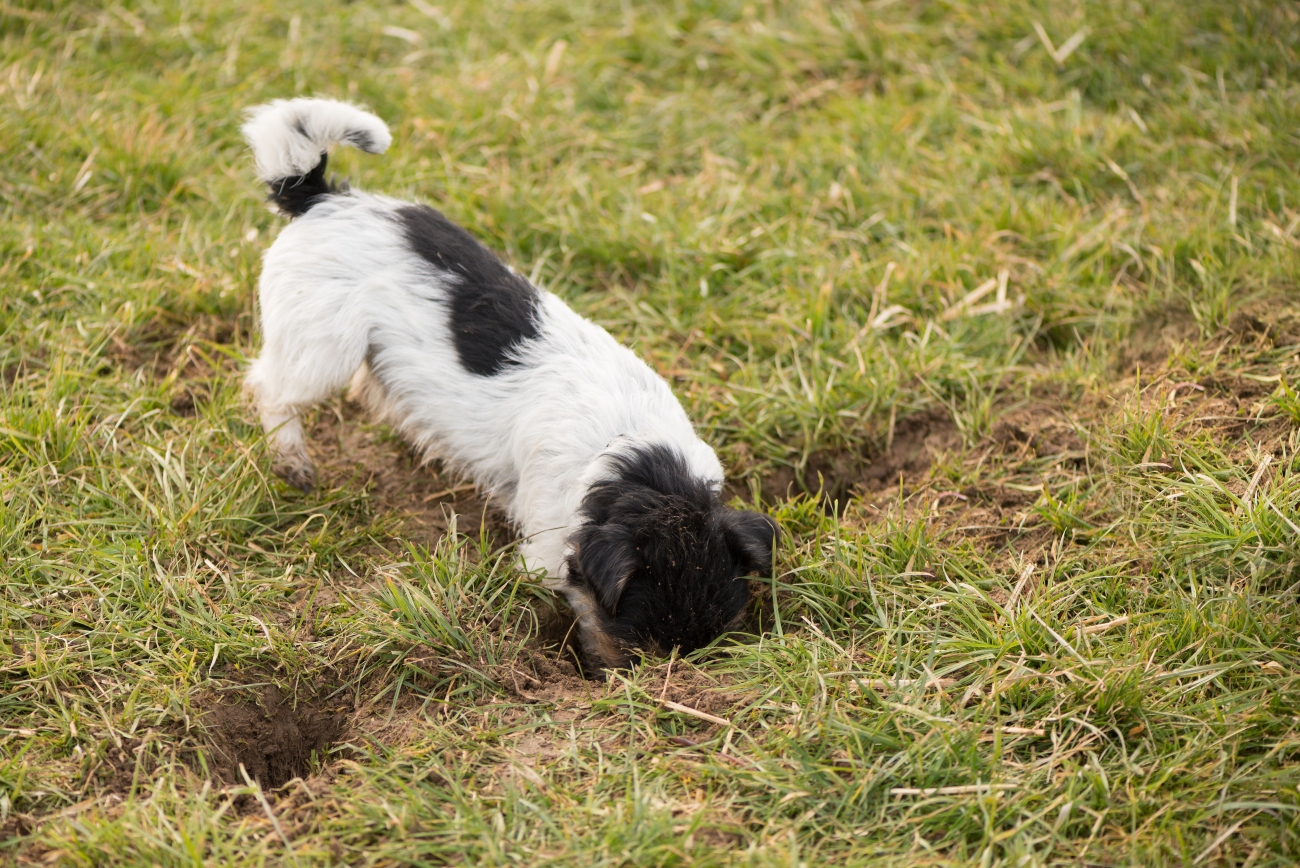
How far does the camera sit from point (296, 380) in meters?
4.44

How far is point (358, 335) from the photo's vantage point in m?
4.44

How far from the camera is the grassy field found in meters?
3.20

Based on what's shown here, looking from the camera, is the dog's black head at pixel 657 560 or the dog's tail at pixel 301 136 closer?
the dog's black head at pixel 657 560

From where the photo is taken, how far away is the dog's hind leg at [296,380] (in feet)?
14.4

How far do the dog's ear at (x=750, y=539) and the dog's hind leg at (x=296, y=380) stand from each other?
1783 mm

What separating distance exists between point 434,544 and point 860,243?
2.96 m

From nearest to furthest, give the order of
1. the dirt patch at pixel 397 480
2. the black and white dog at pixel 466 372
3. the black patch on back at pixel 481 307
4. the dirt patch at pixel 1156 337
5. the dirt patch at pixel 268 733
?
the dirt patch at pixel 268 733, the black and white dog at pixel 466 372, the black patch on back at pixel 481 307, the dirt patch at pixel 397 480, the dirt patch at pixel 1156 337

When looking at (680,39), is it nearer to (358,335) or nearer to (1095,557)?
(358,335)

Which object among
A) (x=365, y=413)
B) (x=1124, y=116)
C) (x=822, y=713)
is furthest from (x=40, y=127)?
(x=1124, y=116)

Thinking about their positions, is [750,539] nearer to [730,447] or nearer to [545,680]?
[545,680]

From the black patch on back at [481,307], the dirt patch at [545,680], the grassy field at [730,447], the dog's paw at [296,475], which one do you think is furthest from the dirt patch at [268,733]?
the black patch on back at [481,307]

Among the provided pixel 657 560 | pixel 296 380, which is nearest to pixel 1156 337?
pixel 657 560

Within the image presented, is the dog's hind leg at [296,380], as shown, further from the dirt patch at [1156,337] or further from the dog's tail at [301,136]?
the dirt patch at [1156,337]

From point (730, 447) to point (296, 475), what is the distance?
1924 millimetres
